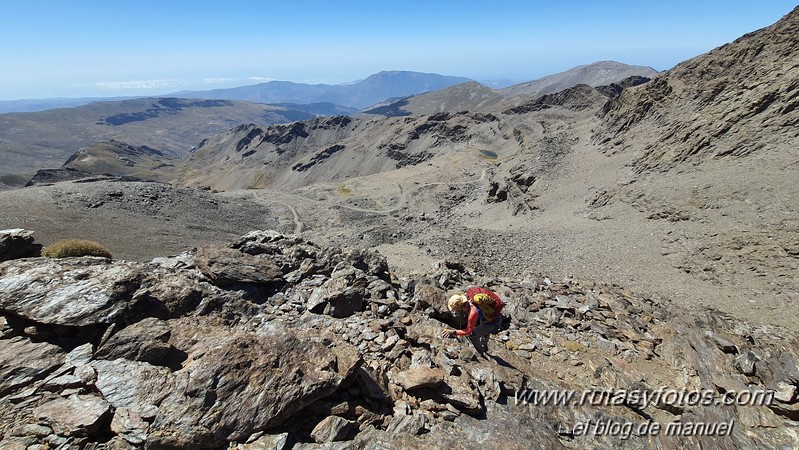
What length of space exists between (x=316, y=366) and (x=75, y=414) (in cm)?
439

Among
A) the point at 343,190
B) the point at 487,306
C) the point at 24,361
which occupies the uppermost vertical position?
the point at 487,306

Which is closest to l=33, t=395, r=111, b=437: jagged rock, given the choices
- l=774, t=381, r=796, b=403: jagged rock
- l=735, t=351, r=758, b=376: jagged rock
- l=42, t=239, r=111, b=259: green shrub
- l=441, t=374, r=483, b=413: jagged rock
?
l=441, t=374, r=483, b=413: jagged rock

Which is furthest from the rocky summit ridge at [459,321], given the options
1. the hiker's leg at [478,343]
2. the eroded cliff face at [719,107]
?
the hiker's leg at [478,343]

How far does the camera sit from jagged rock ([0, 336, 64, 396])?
25.0 feet

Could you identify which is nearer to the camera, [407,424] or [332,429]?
[332,429]

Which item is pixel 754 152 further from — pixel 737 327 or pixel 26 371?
pixel 26 371

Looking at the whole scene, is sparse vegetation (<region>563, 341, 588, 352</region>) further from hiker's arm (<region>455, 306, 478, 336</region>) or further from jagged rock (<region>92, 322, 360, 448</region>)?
jagged rock (<region>92, 322, 360, 448</region>)

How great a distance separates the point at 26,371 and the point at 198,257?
26.5 ft

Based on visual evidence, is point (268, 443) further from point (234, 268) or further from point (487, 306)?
point (234, 268)

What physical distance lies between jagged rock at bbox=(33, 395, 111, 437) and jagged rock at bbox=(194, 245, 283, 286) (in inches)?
287

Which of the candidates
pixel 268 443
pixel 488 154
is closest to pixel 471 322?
pixel 268 443

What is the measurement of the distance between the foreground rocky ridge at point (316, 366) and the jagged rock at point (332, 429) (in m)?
0.03

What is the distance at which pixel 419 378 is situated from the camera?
8727 millimetres

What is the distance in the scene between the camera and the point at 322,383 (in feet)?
25.7
